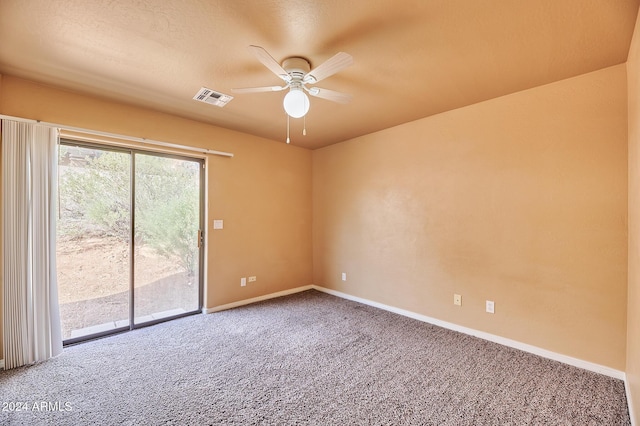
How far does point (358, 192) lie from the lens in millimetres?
4234

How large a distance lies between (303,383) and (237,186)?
2.76m

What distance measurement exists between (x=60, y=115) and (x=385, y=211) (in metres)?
3.78

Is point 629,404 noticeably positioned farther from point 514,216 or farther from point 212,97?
point 212,97

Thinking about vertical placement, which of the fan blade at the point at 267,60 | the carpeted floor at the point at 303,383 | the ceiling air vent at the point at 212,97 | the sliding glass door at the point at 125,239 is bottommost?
the carpeted floor at the point at 303,383

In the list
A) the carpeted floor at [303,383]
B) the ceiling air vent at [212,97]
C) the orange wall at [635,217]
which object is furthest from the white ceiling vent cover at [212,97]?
the orange wall at [635,217]

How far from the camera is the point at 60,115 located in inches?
105

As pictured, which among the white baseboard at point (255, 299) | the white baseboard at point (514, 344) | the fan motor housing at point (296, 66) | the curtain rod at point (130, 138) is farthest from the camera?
the white baseboard at point (255, 299)

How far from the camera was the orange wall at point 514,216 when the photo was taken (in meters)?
2.28

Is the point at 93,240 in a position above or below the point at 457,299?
above

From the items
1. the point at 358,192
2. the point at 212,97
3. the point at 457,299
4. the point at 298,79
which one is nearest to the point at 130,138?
the point at 212,97

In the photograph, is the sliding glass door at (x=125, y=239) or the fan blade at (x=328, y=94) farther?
the sliding glass door at (x=125, y=239)

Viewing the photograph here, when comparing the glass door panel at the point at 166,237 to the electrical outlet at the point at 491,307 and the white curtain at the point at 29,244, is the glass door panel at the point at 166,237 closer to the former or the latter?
the white curtain at the point at 29,244

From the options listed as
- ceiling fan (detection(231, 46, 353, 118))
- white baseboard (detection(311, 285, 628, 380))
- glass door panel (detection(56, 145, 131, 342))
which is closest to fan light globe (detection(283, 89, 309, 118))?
ceiling fan (detection(231, 46, 353, 118))

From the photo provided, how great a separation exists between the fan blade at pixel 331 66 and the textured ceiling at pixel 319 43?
0.65 feet
